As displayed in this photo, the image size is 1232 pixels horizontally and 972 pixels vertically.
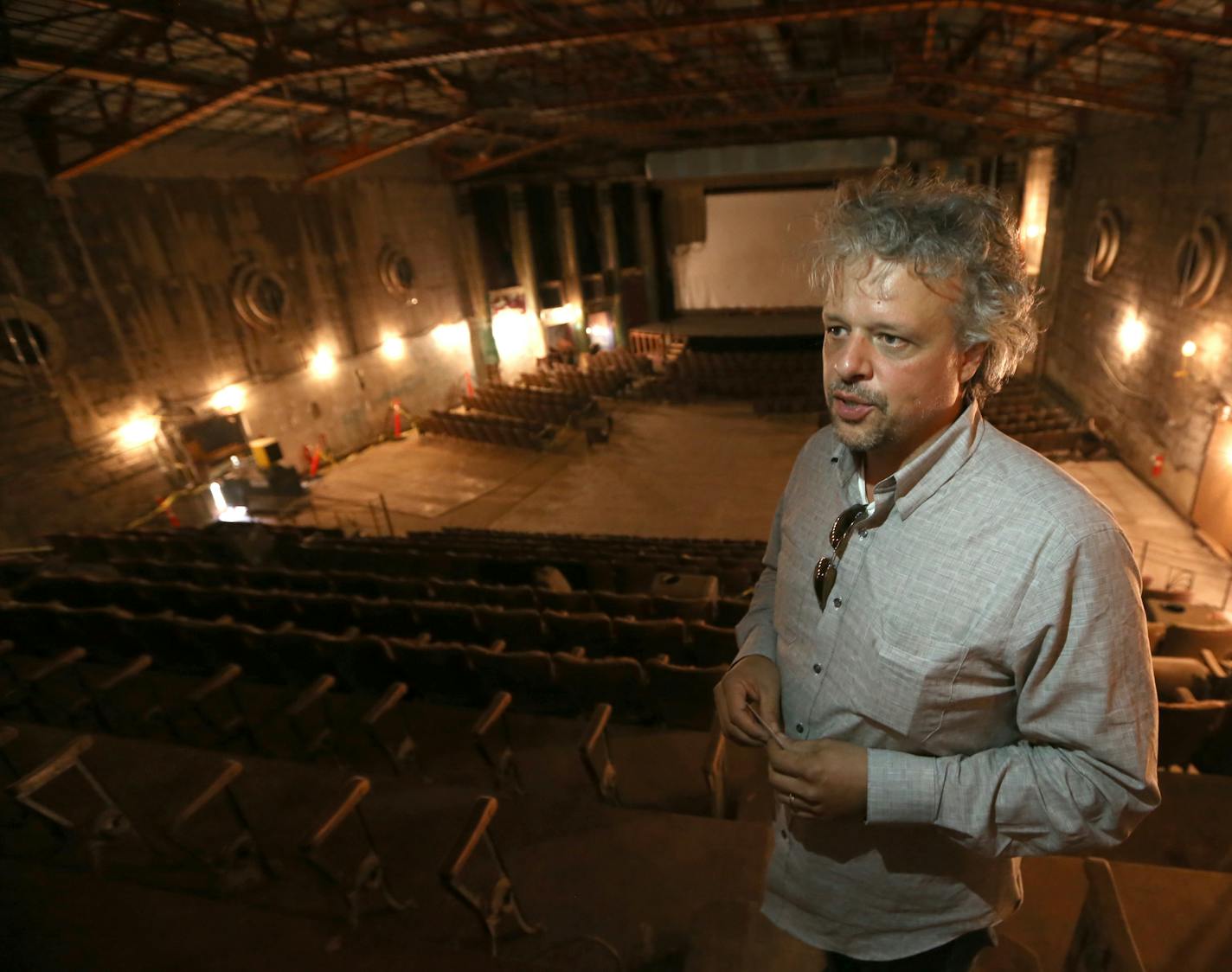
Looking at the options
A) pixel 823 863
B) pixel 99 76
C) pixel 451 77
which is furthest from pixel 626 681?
pixel 451 77

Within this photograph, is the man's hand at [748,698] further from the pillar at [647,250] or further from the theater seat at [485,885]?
the pillar at [647,250]

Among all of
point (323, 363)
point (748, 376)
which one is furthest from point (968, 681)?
point (748, 376)

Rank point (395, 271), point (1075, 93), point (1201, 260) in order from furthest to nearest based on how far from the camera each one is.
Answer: point (395, 271), point (1075, 93), point (1201, 260)

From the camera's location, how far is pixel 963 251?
1.08m

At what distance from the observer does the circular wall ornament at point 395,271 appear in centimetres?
1543

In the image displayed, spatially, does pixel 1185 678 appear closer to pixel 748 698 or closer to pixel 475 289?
pixel 748 698

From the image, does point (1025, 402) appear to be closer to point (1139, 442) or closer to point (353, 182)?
point (1139, 442)

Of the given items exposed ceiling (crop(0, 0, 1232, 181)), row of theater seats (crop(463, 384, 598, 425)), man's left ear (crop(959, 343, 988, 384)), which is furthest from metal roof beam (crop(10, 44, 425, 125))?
man's left ear (crop(959, 343, 988, 384))

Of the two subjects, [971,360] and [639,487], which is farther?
[639,487]

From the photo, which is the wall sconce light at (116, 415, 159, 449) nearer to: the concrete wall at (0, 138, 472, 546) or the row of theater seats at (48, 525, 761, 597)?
the concrete wall at (0, 138, 472, 546)

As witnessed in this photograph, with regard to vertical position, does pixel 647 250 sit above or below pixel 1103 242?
above

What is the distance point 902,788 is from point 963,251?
94 cm

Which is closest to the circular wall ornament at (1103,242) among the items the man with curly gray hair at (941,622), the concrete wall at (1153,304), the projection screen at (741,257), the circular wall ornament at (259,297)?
the concrete wall at (1153,304)

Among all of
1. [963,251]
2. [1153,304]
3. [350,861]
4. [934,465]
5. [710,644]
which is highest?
[963,251]
